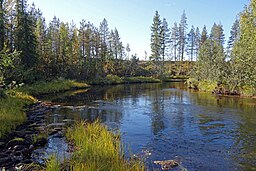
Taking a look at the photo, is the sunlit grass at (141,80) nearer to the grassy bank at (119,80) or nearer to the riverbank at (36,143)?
the grassy bank at (119,80)

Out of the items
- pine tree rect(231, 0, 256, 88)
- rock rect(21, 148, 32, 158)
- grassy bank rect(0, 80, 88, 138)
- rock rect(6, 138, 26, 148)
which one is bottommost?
rock rect(21, 148, 32, 158)

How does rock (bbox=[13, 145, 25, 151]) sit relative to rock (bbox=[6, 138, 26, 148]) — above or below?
below

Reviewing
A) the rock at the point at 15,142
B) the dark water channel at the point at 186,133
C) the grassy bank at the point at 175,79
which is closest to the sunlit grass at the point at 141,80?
the grassy bank at the point at 175,79

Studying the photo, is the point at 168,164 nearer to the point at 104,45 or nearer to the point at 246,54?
the point at 246,54

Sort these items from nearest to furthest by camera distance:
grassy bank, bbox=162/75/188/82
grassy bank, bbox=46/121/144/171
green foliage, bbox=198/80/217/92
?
grassy bank, bbox=46/121/144/171 < green foliage, bbox=198/80/217/92 < grassy bank, bbox=162/75/188/82

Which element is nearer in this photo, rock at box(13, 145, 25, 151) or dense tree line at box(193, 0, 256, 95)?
rock at box(13, 145, 25, 151)

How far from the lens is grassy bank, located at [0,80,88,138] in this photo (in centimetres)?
1313

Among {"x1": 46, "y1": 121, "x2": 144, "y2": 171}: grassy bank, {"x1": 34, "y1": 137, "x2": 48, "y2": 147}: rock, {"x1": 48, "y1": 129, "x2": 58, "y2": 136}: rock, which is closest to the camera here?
→ {"x1": 46, "y1": 121, "x2": 144, "y2": 171}: grassy bank

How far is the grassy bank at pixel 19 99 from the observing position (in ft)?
43.1

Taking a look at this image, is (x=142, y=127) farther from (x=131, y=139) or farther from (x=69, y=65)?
(x=69, y=65)

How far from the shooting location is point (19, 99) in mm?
21438

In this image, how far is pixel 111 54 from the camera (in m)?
68.5

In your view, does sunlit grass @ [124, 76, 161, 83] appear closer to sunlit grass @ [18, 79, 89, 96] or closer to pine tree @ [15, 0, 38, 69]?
sunlit grass @ [18, 79, 89, 96]

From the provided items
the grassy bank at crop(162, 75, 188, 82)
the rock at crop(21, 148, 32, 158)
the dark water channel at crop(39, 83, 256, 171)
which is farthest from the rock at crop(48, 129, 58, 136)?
the grassy bank at crop(162, 75, 188, 82)
